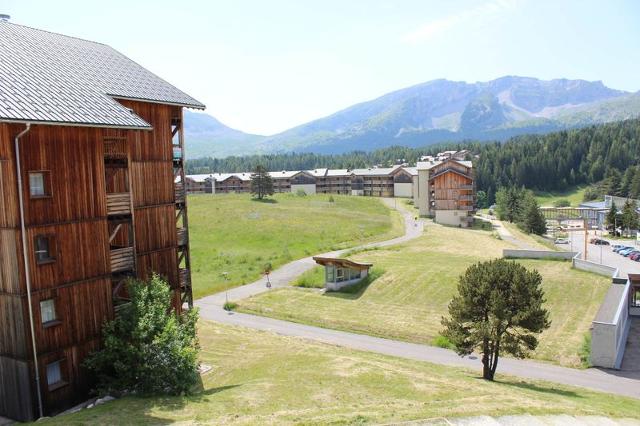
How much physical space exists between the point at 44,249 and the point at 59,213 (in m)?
1.61

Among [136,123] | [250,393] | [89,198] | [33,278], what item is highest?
[136,123]

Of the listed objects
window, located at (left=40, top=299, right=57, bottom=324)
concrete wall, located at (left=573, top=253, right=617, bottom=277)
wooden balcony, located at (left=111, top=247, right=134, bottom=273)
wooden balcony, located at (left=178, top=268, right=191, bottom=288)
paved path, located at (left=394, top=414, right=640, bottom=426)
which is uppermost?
wooden balcony, located at (left=111, top=247, right=134, bottom=273)

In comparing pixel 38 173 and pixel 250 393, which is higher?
pixel 38 173

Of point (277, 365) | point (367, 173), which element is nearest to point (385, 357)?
point (277, 365)

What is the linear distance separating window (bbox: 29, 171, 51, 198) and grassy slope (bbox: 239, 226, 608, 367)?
27.8m

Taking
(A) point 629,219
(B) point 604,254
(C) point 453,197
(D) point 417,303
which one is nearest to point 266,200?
(C) point 453,197

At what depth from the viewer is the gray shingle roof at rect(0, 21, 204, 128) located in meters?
20.3

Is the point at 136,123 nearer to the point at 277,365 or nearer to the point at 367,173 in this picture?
the point at 277,365

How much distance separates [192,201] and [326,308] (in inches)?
3348

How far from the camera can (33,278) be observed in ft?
67.8

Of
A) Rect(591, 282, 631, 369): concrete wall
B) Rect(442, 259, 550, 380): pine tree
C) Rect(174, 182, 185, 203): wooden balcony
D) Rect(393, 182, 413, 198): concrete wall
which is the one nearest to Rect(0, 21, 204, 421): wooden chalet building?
Rect(174, 182, 185, 203): wooden balcony

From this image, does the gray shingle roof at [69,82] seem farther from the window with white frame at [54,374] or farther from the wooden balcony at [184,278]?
the window with white frame at [54,374]

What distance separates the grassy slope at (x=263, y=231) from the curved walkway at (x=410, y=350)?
6.49 metres

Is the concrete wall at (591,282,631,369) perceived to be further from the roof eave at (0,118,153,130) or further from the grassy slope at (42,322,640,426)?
the roof eave at (0,118,153,130)
